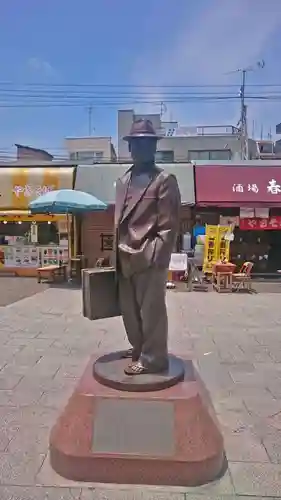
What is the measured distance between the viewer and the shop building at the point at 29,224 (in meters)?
15.4

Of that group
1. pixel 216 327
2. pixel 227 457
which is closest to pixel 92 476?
pixel 227 457

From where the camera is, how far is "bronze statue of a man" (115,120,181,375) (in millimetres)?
3391

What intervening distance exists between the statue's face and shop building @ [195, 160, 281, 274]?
10932mm

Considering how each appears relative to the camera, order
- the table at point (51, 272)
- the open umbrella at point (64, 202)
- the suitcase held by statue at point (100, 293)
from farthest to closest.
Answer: the table at point (51, 272) → the open umbrella at point (64, 202) → the suitcase held by statue at point (100, 293)

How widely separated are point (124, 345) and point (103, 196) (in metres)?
9.06

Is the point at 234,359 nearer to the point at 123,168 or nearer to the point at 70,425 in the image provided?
the point at 70,425

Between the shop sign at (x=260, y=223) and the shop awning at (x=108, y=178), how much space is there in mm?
2061

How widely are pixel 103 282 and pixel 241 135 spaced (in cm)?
2362

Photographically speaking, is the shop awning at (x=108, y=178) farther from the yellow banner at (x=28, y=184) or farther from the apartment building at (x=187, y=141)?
the apartment building at (x=187, y=141)

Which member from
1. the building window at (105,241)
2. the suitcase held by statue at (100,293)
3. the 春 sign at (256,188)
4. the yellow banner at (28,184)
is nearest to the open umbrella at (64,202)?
the yellow banner at (28,184)

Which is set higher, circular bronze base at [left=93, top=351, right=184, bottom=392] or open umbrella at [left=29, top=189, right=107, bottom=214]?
open umbrella at [left=29, top=189, right=107, bottom=214]

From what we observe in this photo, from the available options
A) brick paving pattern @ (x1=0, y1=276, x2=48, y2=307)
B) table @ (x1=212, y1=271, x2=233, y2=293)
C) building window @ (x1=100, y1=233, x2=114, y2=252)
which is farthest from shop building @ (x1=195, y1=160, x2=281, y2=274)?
brick paving pattern @ (x1=0, y1=276, x2=48, y2=307)

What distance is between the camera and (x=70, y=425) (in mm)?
3096

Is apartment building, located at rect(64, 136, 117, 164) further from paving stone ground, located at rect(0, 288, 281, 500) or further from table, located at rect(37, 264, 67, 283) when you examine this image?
paving stone ground, located at rect(0, 288, 281, 500)
